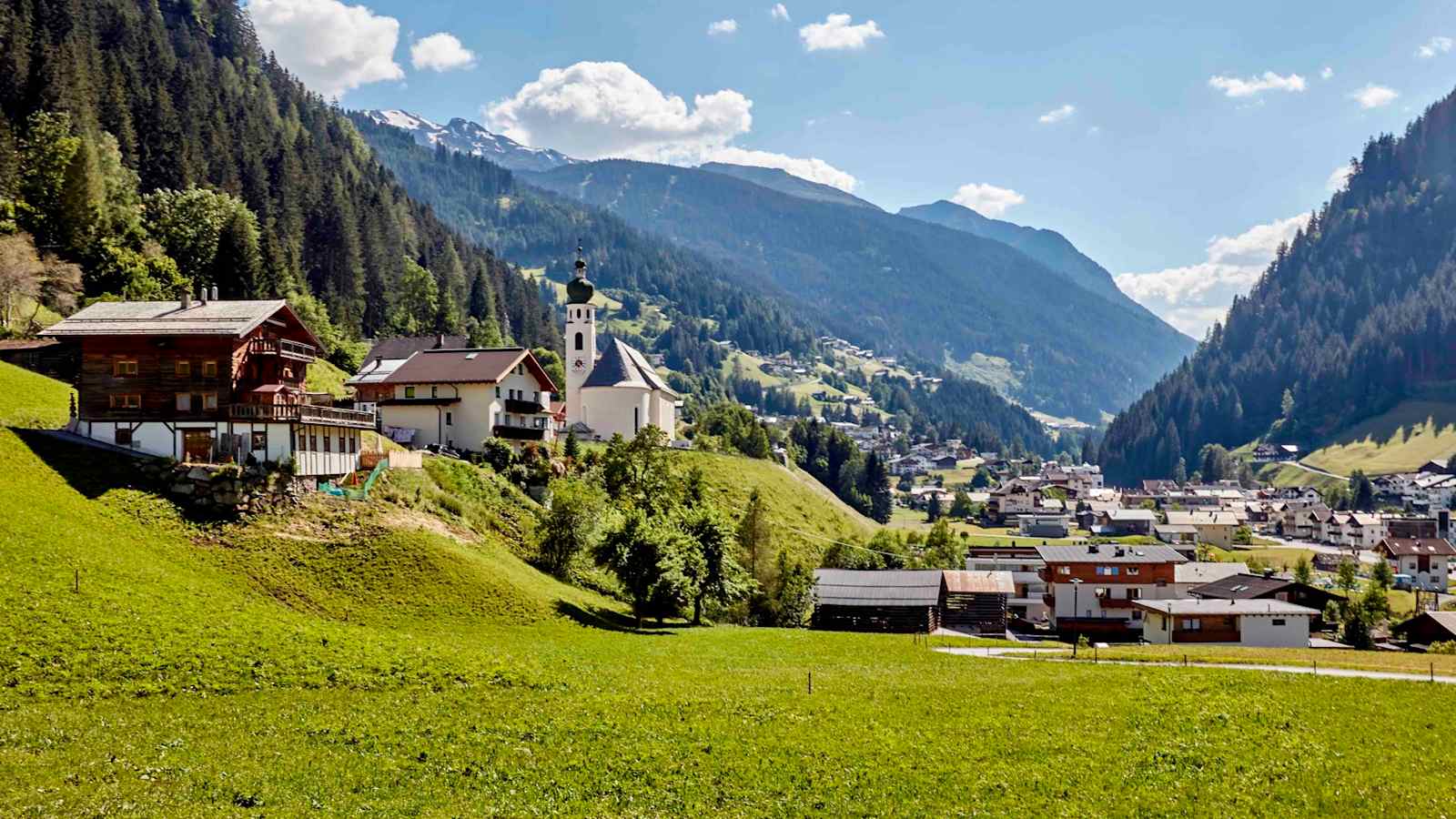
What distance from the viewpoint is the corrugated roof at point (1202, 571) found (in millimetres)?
101438

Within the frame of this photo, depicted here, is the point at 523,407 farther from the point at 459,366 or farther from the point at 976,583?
the point at 976,583

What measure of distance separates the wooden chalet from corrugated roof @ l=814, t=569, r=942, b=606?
34081 millimetres

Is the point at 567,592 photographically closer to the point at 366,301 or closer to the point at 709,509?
the point at 709,509

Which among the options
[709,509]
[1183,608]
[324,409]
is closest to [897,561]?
[1183,608]

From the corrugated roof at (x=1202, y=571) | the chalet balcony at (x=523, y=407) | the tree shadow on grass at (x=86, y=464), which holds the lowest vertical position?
the corrugated roof at (x=1202, y=571)

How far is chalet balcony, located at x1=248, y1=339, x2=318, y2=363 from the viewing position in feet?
163

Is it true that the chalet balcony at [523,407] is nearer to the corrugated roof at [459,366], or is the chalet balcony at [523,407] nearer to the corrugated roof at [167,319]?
the corrugated roof at [459,366]

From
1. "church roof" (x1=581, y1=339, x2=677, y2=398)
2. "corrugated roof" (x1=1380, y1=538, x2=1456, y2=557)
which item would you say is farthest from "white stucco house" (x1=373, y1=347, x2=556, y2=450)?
"corrugated roof" (x1=1380, y1=538, x2=1456, y2=557)

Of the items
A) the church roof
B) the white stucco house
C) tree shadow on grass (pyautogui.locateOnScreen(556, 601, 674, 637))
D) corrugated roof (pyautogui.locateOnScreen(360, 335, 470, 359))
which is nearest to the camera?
tree shadow on grass (pyautogui.locateOnScreen(556, 601, 674, 637))

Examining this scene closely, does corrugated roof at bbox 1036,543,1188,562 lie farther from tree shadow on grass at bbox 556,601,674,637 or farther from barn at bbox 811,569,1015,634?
tree shadow on grass at bbox 556,601,674,637

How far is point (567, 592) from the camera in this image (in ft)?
168

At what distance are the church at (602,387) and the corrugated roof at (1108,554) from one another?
129 ft

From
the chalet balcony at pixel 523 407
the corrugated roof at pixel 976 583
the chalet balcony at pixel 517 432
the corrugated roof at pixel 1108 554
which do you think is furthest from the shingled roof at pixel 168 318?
the corrugated roof at pixel 1108 554

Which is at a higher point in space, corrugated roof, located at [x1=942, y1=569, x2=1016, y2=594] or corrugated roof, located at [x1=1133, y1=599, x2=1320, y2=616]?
corrugated roof, located at [x1=942, y1=569, x2=1016, y2=594]
